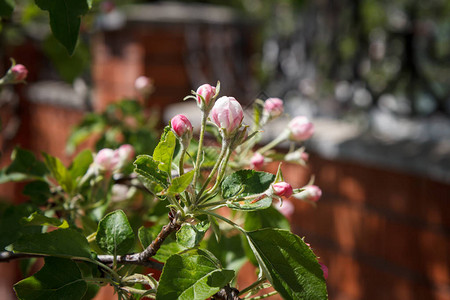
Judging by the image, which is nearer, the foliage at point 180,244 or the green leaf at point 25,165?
the foliage at point 180,244

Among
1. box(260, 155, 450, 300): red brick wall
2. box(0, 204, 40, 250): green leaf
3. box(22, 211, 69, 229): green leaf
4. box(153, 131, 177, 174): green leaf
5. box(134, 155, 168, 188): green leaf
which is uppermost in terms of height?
box(153, 131, 177, 174): green leaf

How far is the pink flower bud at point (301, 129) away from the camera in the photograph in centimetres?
70

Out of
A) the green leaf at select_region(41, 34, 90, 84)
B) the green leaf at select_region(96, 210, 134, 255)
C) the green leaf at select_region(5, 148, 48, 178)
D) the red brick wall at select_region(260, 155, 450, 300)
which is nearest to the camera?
the green leaf at select_region(96, 210, 134, 255)

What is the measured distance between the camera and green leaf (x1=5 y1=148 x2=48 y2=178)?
766 mm

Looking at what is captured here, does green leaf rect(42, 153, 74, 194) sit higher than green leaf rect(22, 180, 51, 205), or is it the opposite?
green leaf rect(42, 153, 74, 194)

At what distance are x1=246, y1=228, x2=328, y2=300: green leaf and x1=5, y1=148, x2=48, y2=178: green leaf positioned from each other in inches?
18.3

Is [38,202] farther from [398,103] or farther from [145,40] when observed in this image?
[398,103]

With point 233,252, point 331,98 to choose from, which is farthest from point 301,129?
point 331,98

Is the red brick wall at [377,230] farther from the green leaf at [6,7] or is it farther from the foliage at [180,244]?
the green leaf at [6,7]

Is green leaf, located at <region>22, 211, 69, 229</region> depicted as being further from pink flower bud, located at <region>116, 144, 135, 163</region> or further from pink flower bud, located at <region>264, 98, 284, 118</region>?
pink flower bud, located at <region>264, 98, 284, 118</region>

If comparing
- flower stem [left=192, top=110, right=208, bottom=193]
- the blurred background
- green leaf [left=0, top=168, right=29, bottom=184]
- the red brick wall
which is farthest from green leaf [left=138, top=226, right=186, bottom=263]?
the red brick wall

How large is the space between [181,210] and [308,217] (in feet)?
4.87

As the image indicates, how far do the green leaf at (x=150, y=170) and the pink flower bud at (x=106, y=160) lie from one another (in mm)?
216

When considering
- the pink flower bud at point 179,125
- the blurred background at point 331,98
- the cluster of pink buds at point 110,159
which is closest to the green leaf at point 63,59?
the blurred background at point 331,98
